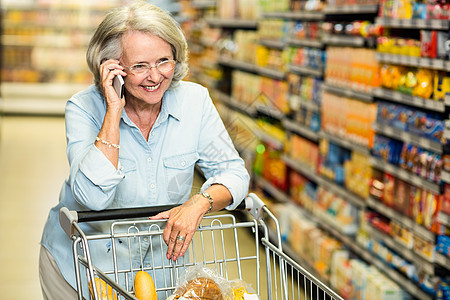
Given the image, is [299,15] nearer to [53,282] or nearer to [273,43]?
[273,43]

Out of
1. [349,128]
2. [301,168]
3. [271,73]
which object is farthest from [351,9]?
[271,73]

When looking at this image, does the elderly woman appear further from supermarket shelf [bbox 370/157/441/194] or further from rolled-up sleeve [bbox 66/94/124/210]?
supermarket shelf [bbox 370/157/441/194]

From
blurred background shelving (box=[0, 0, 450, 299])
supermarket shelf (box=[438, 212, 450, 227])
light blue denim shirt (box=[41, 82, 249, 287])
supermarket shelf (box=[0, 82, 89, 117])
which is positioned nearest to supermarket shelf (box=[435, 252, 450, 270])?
blurred background shelving (box=[0, 0, 450, 299])

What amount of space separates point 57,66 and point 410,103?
32.3ft

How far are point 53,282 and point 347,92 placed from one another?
274cm

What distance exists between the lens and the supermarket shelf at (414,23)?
3.11m

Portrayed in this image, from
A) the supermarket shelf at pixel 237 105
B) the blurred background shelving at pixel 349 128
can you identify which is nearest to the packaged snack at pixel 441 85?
the blurred background shelving at pixel 349 128

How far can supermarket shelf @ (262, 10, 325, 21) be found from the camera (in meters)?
4.85

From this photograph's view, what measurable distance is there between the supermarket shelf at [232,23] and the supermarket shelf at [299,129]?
1.36 meters

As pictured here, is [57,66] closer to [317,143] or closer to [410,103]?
[317,143]

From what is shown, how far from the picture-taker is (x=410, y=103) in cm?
350

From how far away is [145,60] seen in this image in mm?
1944

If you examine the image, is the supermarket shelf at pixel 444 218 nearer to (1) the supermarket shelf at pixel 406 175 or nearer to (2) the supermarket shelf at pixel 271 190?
(1) the supermarket shelf at pixel 406 175

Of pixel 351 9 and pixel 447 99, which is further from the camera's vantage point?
pixel 351 9
